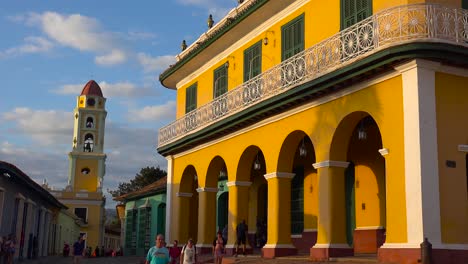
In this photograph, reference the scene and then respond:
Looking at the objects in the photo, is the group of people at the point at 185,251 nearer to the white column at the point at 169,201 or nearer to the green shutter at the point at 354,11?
the white column at the point at 169,201

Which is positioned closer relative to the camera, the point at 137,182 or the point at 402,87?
the point at 402,87

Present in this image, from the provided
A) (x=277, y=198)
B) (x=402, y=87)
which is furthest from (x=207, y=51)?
(x=402, y=87)

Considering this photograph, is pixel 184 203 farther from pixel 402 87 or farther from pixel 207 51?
pixel 402 87

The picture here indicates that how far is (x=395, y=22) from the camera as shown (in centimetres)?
1312

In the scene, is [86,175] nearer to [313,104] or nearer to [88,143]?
[88,143]

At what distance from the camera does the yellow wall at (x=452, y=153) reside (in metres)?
12.5

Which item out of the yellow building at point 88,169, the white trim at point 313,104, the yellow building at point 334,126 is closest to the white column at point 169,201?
the yellow building at point 334,126

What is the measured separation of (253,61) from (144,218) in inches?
612

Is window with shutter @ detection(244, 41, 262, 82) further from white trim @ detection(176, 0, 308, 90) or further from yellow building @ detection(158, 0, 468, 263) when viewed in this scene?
white trim @ detection(176, 0, 308, 90)

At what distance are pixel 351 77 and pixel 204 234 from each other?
9.86 meters

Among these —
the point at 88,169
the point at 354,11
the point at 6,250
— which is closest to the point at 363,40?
the point at 354,11

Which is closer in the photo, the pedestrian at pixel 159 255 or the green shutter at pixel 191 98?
the pedestrian at pixel 159 255

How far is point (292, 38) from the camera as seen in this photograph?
17.8 metres

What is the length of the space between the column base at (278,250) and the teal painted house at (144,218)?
13.5m
